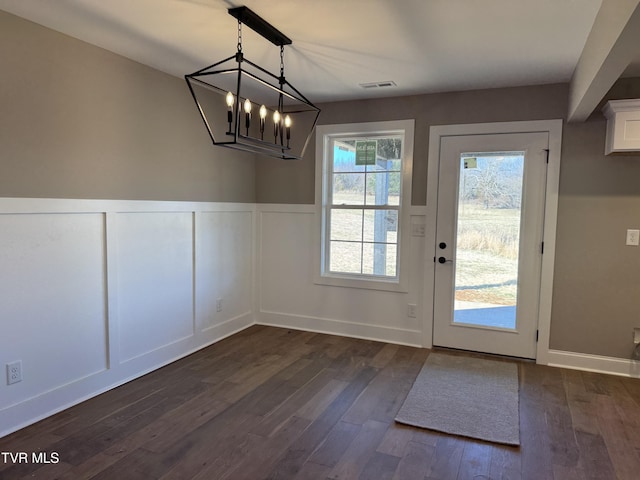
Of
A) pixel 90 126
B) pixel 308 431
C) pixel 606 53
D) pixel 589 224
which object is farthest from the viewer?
pixel 589 224

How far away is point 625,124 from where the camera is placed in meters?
3.08

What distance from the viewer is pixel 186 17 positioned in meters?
2.42

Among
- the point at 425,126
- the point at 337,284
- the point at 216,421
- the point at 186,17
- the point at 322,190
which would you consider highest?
the point at 186,17

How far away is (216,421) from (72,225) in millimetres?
1557

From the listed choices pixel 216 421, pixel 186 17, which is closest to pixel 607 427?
pixel 216 421

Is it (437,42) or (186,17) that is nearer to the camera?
(186,17)

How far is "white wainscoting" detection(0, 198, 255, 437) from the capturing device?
2.51 meters

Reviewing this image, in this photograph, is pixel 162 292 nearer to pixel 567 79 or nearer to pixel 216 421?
pixel 216 421

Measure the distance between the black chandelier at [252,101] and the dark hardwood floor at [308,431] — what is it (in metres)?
1.69

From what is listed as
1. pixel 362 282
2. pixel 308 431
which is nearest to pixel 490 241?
pixel 362 282

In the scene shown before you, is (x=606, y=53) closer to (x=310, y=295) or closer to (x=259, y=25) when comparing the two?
(x=259, y=25)

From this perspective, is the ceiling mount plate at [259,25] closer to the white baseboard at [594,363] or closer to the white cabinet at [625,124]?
the white cabinet at [625,124]

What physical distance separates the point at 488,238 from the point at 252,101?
2625 millimetres

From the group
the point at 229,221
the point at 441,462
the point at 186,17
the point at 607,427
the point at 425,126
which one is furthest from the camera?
the point at 229,221
